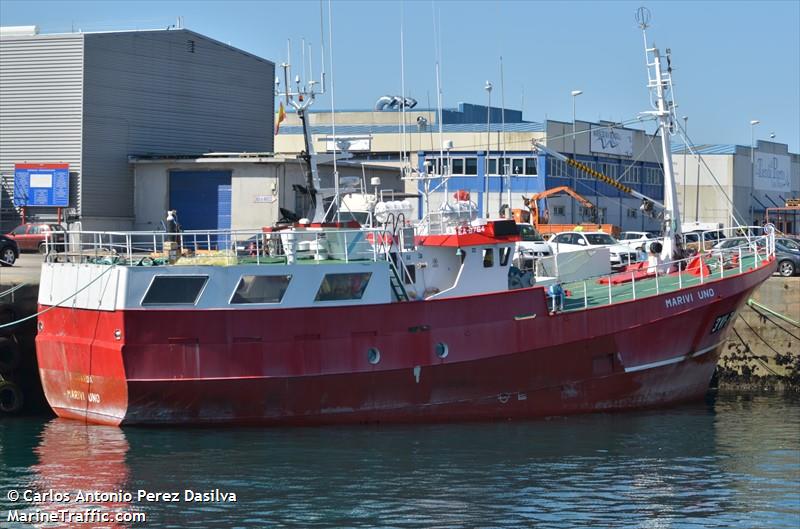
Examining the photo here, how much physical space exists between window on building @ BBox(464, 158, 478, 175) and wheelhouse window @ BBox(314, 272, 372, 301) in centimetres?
3138

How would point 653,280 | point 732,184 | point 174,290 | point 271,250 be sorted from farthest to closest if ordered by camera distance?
1. point 732,184
2. point 653,280
3. point 271,250
4. point 174,290

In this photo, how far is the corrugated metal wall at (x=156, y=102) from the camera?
144 ft

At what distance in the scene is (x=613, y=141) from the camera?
63.7 meters

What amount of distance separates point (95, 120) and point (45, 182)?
108 inches

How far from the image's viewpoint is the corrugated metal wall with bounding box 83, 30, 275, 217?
4375 centimetres

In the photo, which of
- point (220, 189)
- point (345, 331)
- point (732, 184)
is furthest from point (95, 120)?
point (732, 184)

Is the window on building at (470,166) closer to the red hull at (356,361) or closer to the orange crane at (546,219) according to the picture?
the orange crane at (546,219)

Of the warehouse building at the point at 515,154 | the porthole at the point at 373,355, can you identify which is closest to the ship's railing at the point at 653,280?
the porthole at the point at 373,355

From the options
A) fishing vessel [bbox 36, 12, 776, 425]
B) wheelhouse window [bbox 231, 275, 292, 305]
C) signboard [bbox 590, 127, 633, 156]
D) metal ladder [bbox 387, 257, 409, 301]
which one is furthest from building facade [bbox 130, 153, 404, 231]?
signboard [bbox 590, 127, 633, 156]

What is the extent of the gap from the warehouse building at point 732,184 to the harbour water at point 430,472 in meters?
45.2

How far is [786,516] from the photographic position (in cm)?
1866

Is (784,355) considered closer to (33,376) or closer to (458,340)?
(458,340)

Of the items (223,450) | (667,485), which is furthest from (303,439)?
(667,485)

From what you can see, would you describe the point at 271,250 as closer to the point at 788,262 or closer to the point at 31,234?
the point at 788,262
